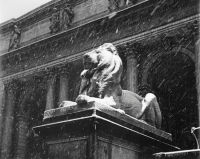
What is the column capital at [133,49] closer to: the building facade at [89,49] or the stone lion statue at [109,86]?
the building facade at [89,49]

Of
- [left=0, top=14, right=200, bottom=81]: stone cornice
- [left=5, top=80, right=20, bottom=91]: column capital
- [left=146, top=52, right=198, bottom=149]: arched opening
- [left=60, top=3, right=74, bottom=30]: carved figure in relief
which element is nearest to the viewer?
[left=0, top=14, right=200, bottom=81]: stone cornice

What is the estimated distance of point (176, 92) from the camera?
20.0 metres

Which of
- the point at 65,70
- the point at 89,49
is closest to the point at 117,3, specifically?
the point at 89,49

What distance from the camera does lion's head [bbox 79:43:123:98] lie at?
14.6 feet

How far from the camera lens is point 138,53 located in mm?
18797

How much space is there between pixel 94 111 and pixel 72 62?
17.8 metres

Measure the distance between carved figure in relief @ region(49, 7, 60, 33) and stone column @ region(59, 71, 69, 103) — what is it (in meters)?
2.63

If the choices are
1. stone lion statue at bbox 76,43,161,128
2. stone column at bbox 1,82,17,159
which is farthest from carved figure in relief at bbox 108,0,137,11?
stone lion statue at bbox 76,43,161,128

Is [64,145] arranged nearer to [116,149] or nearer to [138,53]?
[116,149]

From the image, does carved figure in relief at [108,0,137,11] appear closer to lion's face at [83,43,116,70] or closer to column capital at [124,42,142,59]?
column capital at [124,42,142,59]

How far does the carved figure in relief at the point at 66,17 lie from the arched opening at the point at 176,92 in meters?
6.04

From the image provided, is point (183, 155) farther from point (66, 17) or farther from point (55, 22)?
point (55, 22)

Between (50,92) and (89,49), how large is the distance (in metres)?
3.61

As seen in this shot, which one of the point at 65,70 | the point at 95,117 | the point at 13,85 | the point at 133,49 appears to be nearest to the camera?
the point at 95,117
